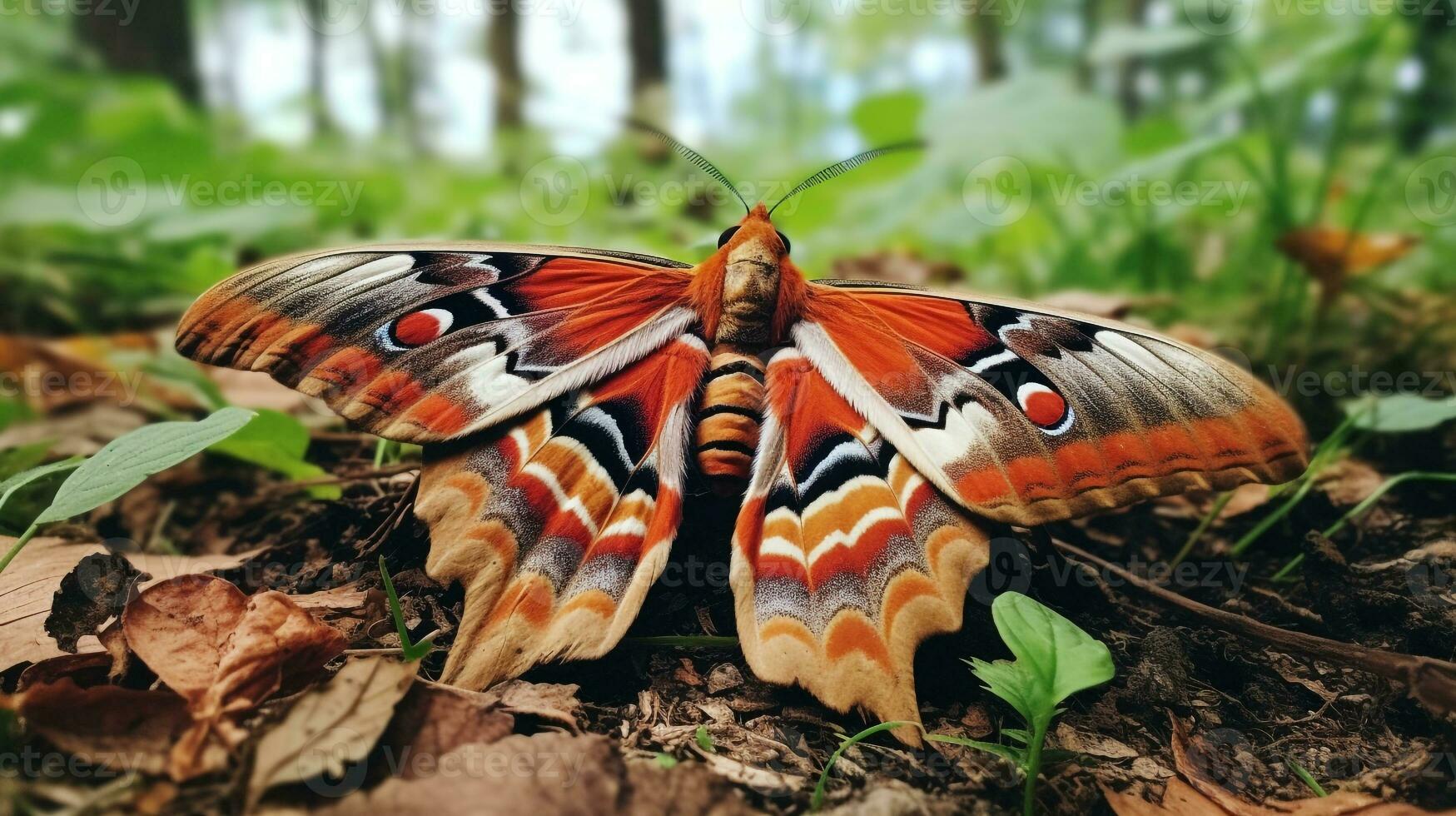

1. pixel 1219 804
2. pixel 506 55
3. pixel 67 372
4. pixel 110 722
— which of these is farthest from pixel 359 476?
pixel 506 55

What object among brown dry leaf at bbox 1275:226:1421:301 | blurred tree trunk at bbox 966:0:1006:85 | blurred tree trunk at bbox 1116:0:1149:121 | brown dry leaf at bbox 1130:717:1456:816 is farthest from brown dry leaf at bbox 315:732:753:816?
blurred tree trunk at bbox 1116:0:1149:121

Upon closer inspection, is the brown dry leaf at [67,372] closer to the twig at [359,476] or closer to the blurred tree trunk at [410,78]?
the twig at [359,476]

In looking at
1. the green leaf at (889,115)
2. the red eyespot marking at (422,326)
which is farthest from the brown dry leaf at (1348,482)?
the green leaf at (889,115)

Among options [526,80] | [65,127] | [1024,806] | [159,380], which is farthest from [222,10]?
[1024,806]

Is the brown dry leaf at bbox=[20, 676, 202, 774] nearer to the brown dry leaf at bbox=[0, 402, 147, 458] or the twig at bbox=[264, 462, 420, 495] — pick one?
the twig at bbox=[264, 462, 420, 495]

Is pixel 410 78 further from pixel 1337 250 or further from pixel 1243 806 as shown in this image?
pixel 1243 806

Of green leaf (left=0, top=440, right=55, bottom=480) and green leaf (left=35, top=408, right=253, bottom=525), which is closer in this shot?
green leaf (left=35, top=408, right=253, bottom=525)

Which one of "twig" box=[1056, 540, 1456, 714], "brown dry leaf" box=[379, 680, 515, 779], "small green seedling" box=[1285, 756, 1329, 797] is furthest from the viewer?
"small green seedling" box=[1285, 756, 1329, 797]
